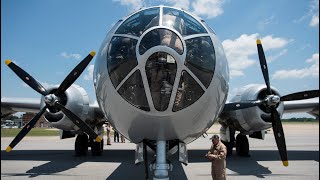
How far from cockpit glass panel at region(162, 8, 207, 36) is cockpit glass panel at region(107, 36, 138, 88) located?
2.24 ft

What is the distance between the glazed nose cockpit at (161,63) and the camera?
4719 mm

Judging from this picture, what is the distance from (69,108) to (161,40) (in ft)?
23.0

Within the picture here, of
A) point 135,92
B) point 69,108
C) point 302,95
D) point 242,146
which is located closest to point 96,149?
point 69,108

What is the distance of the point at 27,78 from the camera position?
948 cm

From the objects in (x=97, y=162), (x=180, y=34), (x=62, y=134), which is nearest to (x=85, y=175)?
(x=97, y=162)

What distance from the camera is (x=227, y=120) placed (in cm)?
1259

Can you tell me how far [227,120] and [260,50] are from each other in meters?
3.93

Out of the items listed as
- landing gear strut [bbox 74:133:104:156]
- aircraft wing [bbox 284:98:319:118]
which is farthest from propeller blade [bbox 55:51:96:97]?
aircraft wing [bbox 284:98:319:118]

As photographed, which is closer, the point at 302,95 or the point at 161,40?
the point at 161,40

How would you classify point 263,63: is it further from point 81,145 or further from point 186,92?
point 81,145

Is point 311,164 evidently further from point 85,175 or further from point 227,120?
point 85,175

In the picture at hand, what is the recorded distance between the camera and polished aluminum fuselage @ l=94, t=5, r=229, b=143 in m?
4.95

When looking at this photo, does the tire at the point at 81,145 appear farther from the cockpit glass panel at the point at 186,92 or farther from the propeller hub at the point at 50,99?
the cockpit glass panel at the point at 186,92

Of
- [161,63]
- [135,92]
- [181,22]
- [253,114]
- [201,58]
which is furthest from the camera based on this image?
[253,114]
